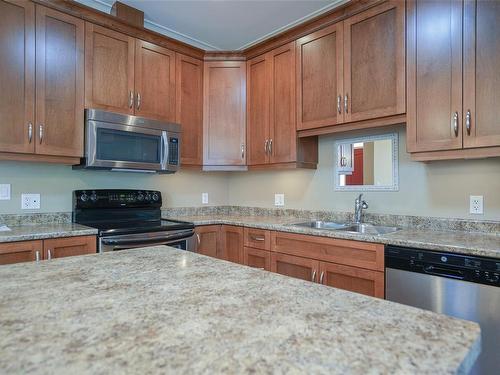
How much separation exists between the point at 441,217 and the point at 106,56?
271 centimetres

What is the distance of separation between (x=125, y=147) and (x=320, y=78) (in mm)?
1644

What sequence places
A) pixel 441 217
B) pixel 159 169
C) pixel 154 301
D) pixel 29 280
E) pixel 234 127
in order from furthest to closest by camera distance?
pixel 234 127 < pixel 159 169 < pixel 441 217 < pixel 29 280 < pixel 154 301

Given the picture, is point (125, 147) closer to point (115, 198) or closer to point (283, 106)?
point (115, 198)

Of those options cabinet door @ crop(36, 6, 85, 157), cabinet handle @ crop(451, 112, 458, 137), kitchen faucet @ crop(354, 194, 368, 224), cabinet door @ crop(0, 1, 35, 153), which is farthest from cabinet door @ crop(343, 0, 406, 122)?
cabinet door @ crop(0, 1, 35, 153)

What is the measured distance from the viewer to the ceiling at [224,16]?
2.64 meters

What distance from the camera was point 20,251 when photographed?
73.9 inches

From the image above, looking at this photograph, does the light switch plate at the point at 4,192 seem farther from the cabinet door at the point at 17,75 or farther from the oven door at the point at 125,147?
the oven door at the point at 125,147

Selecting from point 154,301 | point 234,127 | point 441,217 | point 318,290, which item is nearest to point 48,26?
point 234,127

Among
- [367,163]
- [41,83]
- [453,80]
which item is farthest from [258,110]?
[41,83]

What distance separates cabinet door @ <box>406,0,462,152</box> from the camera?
1870 mm

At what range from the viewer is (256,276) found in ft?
3.27

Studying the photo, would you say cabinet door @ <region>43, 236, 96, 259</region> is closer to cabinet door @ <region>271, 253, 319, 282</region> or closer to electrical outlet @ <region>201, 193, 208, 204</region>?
cabinet door @ <region>271, 253, 319, 282</region>

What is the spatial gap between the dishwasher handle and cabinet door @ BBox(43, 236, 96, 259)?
2013mm

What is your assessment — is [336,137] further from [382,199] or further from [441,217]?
[441,217]
